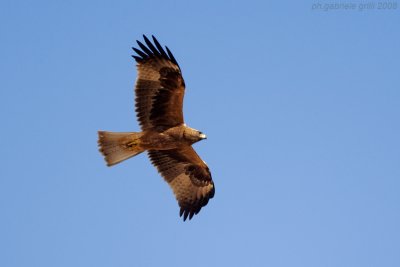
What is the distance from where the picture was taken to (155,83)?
42.6ft

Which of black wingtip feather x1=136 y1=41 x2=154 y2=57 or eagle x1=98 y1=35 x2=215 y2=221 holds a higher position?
black wingtip feather x1=136 y1=41 x2=154 y2=57

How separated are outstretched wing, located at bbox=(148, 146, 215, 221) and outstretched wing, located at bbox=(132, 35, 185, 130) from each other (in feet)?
3.84

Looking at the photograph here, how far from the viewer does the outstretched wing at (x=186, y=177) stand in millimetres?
14031

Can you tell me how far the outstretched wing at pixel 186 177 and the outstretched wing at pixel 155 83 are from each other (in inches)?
46.1

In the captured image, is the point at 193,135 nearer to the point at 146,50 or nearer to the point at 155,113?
the point at 155,113

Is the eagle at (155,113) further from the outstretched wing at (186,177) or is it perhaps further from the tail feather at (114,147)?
the outstretched wing at (186,177)

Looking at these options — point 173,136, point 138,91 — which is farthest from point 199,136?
point 138,91

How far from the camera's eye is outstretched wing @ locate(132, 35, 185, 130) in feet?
42.4

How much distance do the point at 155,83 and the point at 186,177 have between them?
210 cm

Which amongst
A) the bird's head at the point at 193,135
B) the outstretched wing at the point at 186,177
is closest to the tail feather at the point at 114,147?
the bird's head at the point at 193,135

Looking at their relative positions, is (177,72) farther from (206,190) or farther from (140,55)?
(206,190)

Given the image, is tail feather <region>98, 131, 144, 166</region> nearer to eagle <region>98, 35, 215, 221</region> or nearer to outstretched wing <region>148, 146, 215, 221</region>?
eagle <region>98, 35, 215, 221</region>

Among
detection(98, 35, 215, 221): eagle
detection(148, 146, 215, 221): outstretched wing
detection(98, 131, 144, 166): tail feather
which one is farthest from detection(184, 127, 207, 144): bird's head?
detection(148, 146, 215, 221): outstretched wing

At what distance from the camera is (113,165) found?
42.8ft
